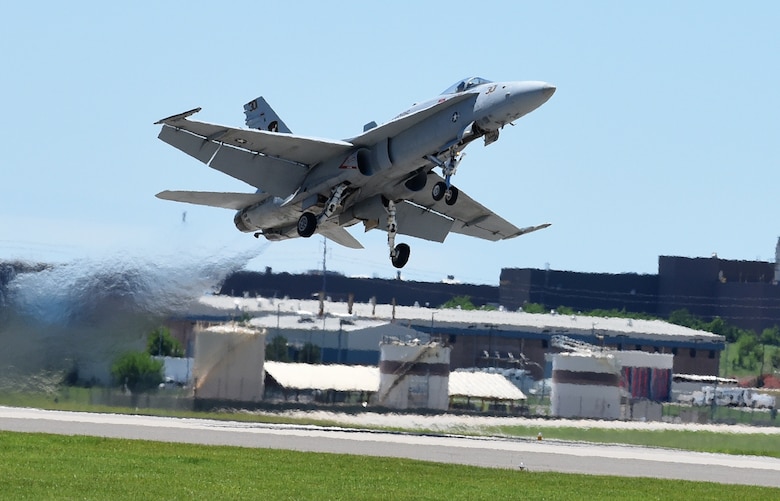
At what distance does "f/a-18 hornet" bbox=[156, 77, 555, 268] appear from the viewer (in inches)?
1382

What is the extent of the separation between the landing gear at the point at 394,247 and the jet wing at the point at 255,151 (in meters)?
2.40

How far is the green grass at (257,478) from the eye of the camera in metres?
21.6

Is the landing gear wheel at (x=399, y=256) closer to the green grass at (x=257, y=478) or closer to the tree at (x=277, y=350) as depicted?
the green grass at (x=257, y=478)

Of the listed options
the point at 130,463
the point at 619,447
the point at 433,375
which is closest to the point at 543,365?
the point at 433,375

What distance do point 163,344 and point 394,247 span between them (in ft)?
32.0

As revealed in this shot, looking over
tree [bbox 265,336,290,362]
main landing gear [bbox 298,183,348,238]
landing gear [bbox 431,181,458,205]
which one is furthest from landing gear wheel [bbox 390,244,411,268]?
tree [bbox 265,336,290,362]

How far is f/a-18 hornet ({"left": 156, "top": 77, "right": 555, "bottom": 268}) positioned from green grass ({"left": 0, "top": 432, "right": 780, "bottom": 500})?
31.1 ft

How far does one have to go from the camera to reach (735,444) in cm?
4500

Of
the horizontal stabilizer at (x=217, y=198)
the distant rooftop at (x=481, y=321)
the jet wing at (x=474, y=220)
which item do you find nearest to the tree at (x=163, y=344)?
the horizontal stabilizer at (x=217, y=198)

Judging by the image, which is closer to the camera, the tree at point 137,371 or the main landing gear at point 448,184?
the main landing gear at point 448,184

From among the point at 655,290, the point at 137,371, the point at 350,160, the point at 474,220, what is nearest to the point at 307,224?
the point at 350,160

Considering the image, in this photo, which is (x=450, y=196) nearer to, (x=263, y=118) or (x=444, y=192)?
(x=444, y=192)

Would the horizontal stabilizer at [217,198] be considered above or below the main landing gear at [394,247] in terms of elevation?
above

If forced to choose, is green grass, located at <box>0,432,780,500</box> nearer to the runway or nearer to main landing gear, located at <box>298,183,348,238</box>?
the runway
